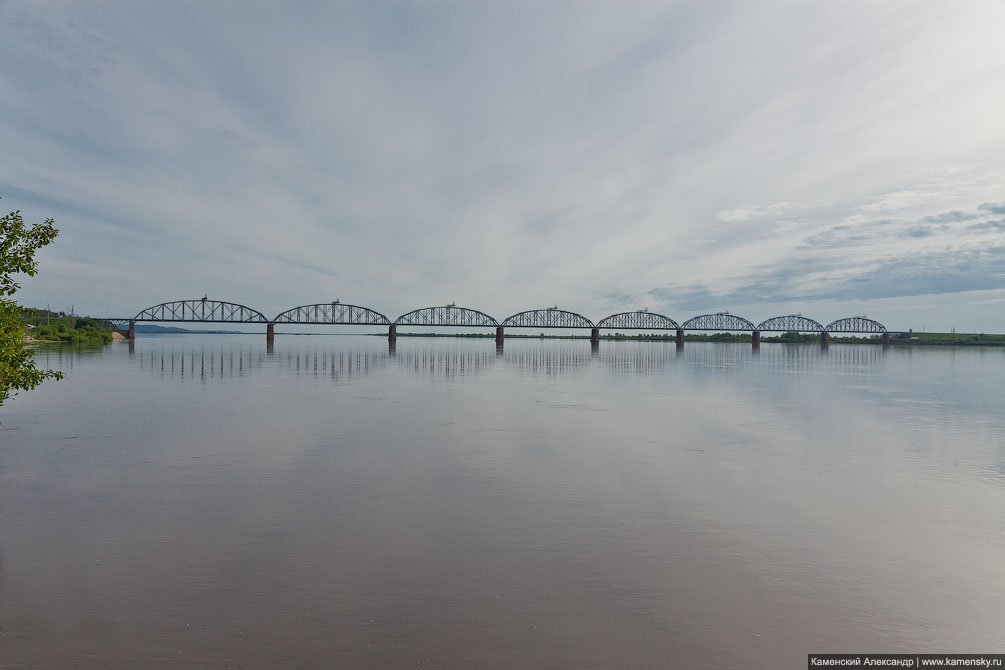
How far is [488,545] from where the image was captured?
1357 centimetres

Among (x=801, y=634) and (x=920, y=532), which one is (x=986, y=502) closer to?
(x=920, y=532)

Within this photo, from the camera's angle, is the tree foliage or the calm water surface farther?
the tree foliage

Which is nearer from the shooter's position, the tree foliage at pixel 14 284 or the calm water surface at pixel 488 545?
the calm water surface at pixel 488 545

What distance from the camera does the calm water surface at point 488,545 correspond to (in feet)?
30.6

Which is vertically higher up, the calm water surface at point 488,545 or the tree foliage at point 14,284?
the tree foliage at point 14,284

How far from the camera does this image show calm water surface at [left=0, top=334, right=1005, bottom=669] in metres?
9.31

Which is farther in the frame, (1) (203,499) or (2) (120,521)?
(1) (203,499)

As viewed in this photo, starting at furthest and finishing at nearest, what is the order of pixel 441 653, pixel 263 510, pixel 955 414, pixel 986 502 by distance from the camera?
pixel 955 414
pixel 986 502
pixel 263 510
pixel 441 653

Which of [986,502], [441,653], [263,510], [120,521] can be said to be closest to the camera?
[441,653]

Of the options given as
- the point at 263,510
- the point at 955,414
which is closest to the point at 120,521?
the point at 263,510

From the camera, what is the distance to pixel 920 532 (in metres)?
15.4

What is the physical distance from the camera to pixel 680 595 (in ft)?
36.2

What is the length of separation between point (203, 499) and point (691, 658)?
1436cm

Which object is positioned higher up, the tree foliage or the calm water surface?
the tree foliage
